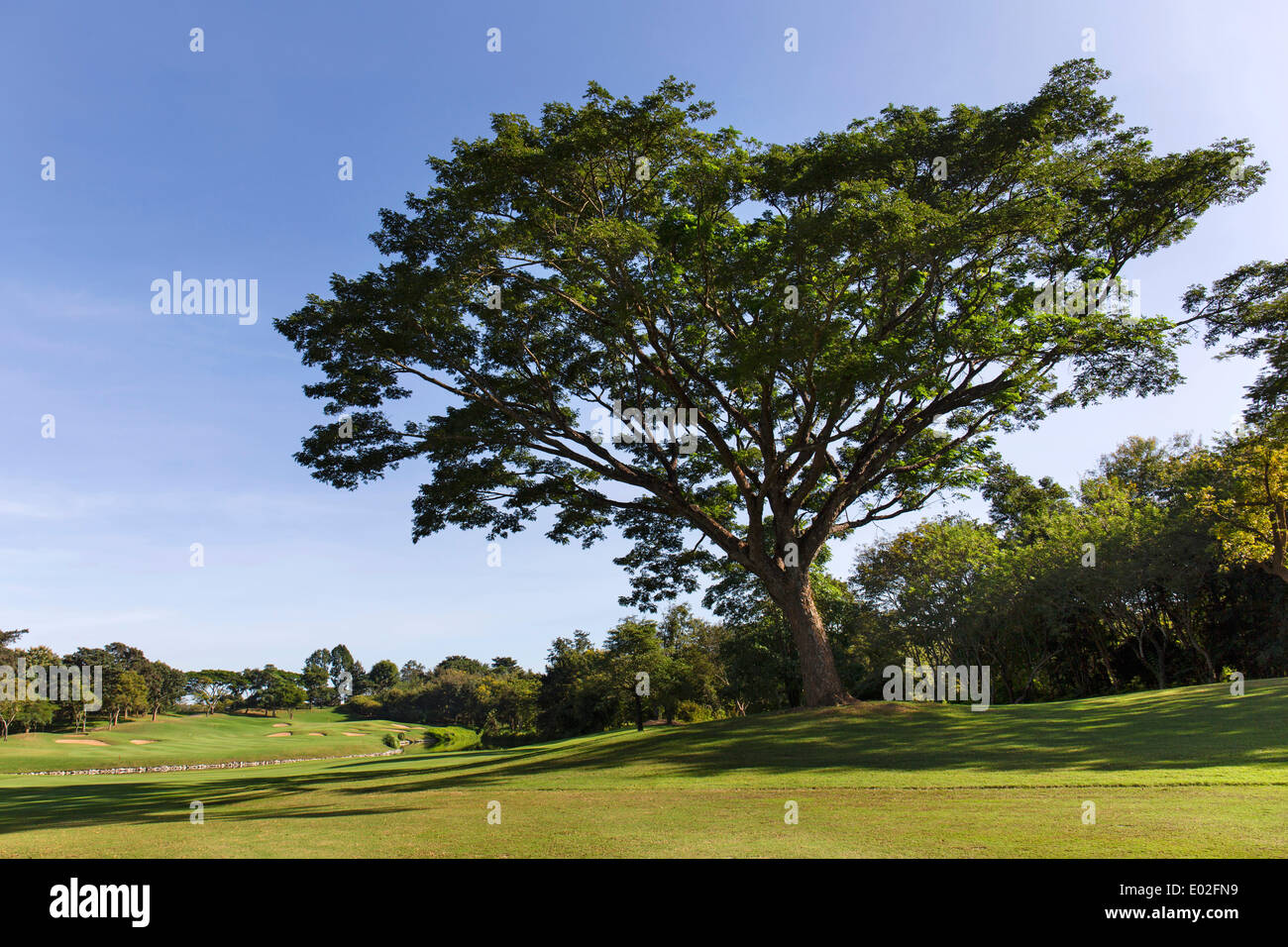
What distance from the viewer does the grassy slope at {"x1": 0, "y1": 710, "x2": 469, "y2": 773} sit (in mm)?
49375

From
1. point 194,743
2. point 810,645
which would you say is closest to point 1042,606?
point 810,645

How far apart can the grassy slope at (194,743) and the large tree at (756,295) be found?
42.7 m

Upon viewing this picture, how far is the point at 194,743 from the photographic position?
226 ft

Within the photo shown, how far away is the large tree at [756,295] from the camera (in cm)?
1590

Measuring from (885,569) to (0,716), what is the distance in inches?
2586

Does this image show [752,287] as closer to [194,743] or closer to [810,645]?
[810,645]

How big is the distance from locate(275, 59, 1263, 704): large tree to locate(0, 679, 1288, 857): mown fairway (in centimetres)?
525

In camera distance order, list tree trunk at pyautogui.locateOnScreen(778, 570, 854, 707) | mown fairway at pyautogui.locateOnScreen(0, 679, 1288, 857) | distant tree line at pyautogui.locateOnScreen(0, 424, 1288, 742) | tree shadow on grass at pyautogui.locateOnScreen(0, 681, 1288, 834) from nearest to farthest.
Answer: mown fairway at pyautogui.locateOnScreen(0, 679, 1288, 857) → tree shadow on grass at pyautogui.locateOnScreen(0, 681, 1288, 834) → tree trunk at pyautogui.locateOnScreen(778, 570, 854, 707) → distant tree line at pyautogui.locateOnScreen(0, 424, 1288, 742)

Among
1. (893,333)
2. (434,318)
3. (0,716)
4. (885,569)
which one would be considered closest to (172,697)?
(0,716)

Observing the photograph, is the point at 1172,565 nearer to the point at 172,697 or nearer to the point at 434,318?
the point at 434,318

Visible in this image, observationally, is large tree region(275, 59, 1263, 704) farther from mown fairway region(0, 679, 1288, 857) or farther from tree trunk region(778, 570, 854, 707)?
mown fairway region(0, 679, 1288, 857)

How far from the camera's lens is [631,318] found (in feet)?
58.3

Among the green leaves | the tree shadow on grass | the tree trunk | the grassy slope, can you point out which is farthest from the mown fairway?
the grassy slope

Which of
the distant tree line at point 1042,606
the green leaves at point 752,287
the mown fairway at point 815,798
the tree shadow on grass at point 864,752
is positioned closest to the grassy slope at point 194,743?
the distant tree line at point 1042,606
